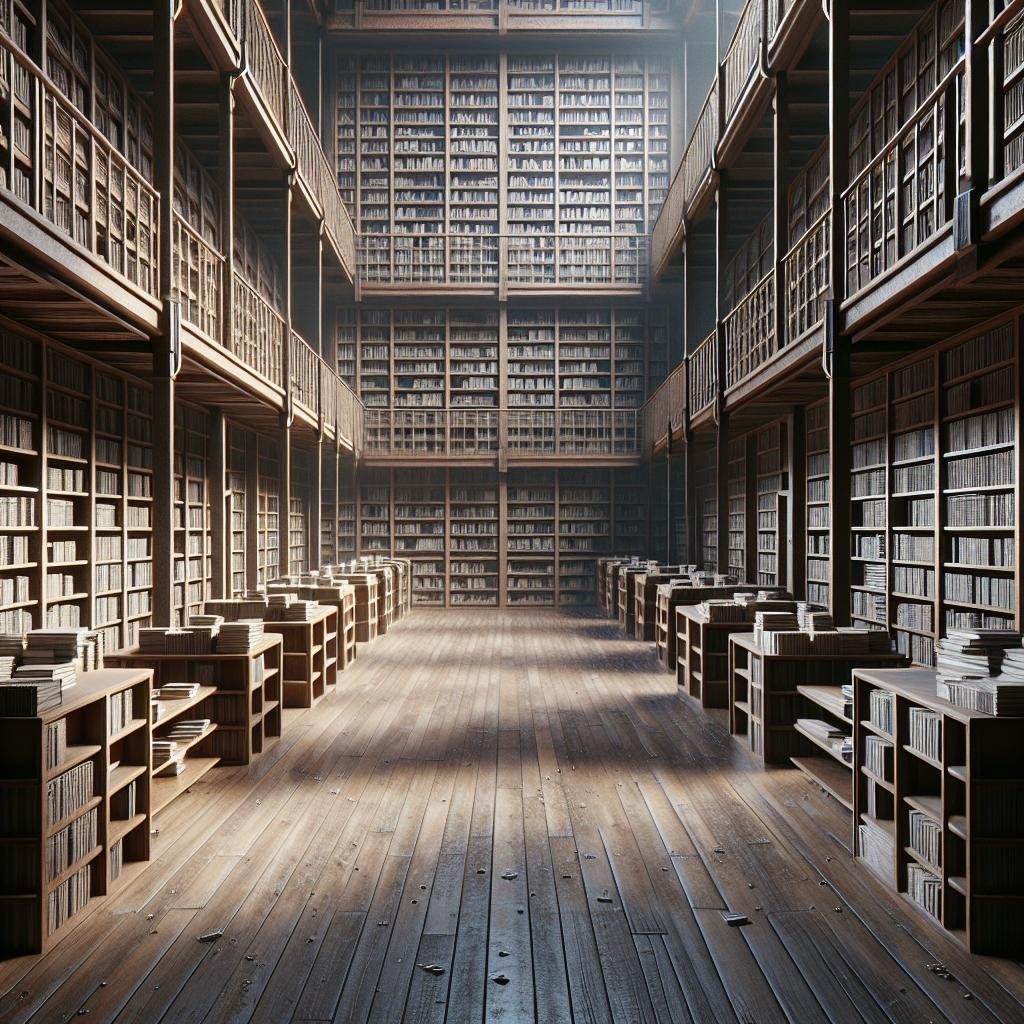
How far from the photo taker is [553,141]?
49.2 ft

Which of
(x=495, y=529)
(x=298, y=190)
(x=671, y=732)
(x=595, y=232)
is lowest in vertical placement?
(x=671, y=732)

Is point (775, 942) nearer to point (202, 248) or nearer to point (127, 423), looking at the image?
point (202, 248)

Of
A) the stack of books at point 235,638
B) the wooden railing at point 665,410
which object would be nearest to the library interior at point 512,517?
the stack of books at point 235,638

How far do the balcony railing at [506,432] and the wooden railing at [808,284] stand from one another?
247 inches

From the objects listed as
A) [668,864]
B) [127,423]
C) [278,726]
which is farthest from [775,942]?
[127,423]

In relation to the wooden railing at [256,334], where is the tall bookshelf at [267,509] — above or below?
below

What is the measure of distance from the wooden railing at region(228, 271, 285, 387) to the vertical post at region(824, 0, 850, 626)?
4.47m

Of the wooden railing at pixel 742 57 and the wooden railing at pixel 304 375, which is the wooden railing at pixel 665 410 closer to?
the wooden railing at pixel 742 57

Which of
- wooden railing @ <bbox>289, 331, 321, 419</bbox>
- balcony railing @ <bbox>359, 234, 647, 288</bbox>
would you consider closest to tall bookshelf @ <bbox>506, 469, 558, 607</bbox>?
balcony railing @ <bbox>359, 234, 647, 288</bbox>

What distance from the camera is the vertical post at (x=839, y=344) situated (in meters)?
5.67

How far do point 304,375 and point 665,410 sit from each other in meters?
4.82

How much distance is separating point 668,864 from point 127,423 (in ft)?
18.7

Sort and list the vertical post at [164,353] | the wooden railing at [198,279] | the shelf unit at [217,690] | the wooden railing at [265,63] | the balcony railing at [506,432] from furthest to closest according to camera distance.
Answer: the balcony railing at [506,432] < the wooden railing at [265,63] < the wooden railing at [198,279] < the vertical post at [164,353] < the shelf unit at [217,690]

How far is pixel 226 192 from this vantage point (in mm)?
6820
